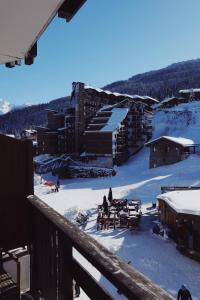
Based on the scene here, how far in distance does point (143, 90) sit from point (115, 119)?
72251 mm

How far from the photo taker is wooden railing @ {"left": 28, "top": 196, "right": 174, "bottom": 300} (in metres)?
1.37

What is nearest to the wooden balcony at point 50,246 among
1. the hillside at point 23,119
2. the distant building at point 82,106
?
the distant building at point 82,106

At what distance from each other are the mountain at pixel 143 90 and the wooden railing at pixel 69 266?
324ft

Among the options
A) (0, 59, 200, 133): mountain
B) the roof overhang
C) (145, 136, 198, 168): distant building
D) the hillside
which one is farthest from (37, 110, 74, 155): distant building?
the hillside

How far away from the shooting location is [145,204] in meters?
26.7

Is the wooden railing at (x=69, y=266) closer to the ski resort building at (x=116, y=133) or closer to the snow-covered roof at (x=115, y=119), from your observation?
the ski resort building at (x=116, y=133)

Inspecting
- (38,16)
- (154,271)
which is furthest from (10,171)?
(154,271)

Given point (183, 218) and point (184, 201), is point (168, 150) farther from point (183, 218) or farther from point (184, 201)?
point (183, 218)

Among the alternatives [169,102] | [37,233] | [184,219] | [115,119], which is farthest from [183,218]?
[169,102]

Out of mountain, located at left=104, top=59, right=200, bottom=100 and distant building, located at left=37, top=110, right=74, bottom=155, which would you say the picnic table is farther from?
mountain, located at left=104, top=59, right=200, bottom=100

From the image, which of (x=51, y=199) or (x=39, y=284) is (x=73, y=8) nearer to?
(x=39, y=284)

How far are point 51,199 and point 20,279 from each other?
26.6m

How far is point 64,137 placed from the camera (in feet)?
191

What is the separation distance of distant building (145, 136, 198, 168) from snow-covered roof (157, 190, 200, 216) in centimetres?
2209
